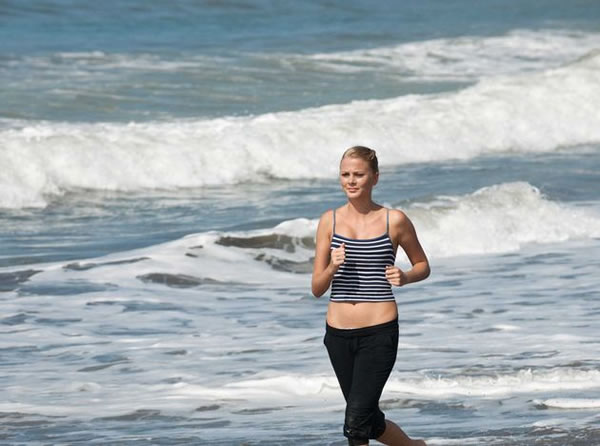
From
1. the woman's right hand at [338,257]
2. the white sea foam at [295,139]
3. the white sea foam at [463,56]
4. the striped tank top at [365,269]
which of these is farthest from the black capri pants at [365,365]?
the white sea foam at [463,56]

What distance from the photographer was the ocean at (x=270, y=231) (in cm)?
744

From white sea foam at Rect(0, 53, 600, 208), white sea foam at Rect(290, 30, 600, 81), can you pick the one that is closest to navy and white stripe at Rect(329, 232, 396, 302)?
white sea foam at Rect(0, 53, 600, 208)

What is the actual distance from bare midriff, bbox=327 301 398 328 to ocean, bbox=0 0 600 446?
1.30m

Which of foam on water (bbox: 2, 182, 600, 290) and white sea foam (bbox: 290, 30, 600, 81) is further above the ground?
white sea foam (bbox: 290, 30, 600, 81)

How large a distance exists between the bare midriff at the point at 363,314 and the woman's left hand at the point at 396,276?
0.15 meters

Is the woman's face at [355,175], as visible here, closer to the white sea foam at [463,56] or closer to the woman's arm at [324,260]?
the woman's arm at [324,260]

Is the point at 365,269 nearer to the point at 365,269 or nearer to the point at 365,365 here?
the point at 365,269

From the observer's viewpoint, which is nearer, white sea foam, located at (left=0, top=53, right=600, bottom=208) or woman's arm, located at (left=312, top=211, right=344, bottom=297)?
A: woman's arm, located at (left=312, top=211, right=344, bottom=297)

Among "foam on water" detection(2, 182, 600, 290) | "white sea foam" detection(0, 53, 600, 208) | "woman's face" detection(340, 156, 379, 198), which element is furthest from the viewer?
"white sea foam" detection(0, 53, 600, 208)

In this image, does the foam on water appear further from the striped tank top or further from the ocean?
the striped tank top

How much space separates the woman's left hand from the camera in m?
5.19

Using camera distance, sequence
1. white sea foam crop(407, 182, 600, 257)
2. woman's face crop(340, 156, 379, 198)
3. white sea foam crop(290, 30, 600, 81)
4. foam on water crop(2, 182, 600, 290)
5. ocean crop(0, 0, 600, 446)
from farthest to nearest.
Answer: white sea foam crop(290, 30, 600, 81) < white sea foam crop(407, 182, 600, 257) < foam on water crop(2, 182, 600, 290) < ocean crop(0, 0, 600, 446) < woman's face crop(340, 156, 379, 198)

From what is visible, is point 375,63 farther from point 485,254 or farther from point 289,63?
point 485,254

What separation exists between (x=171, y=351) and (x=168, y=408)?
144cm
